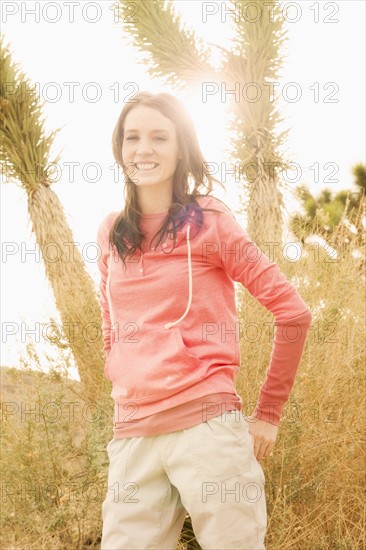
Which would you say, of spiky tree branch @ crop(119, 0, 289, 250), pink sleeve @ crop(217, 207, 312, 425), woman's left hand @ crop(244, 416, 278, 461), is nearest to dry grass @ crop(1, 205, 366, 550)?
woman's left hand @ crop(244, 416, 278, 461)

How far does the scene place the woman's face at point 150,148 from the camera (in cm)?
183

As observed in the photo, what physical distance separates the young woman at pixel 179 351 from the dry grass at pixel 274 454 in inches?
56.8

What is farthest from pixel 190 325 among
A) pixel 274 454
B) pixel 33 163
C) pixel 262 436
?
pixel 33 163

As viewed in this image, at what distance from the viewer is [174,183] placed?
1.89m

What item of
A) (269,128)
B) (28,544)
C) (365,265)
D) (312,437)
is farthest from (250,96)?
(28,544)

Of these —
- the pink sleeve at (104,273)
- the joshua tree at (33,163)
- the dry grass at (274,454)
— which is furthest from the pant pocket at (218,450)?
the joshua tree at (33,163)

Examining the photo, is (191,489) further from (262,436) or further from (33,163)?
(33,163)

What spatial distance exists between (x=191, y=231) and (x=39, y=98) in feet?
18.7

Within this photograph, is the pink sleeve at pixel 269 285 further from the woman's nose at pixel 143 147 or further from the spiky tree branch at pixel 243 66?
the spiky tree branch at pixel 243 66

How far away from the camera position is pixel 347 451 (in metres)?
3.21

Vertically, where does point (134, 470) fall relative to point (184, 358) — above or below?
below

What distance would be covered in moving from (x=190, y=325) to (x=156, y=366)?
13 cm

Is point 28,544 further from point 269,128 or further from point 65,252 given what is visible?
point 269,128

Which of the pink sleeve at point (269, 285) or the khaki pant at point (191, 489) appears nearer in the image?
the khaki pant at point (191, 489)
